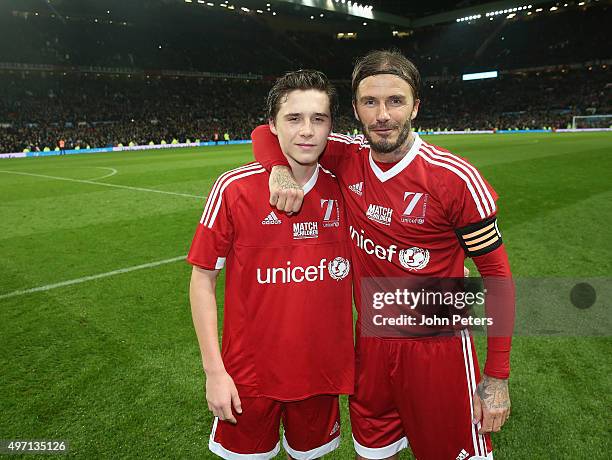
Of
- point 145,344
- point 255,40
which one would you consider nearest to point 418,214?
point 145,344

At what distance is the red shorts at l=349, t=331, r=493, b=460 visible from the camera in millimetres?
2021

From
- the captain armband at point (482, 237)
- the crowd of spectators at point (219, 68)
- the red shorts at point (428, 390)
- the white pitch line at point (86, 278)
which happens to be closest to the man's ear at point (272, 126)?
the captain armband at point (482, 237)

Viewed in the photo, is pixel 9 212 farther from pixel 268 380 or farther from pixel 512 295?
pixel 512 295

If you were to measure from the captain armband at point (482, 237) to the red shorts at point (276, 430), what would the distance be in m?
0.95

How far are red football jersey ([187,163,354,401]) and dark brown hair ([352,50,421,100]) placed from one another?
486mm

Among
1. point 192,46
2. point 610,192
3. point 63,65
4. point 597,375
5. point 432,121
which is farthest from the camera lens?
point 432,121

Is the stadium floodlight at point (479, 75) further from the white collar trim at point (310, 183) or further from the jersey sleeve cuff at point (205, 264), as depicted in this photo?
the jersey sleeve cuff at point (205, 264)

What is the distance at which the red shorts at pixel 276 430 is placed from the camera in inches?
82.1

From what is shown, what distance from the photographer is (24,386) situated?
139 inches

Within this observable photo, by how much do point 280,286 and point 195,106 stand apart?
44.6 metres

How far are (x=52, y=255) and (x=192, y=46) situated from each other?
46579mm

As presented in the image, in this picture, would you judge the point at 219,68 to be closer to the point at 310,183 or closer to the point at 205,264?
the point at 310,183

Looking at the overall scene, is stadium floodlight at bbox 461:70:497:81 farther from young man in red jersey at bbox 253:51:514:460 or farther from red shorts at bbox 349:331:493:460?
red shorts at bbox 349:331:493:460

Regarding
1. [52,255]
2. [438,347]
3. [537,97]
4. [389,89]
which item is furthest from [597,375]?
[537,97]
